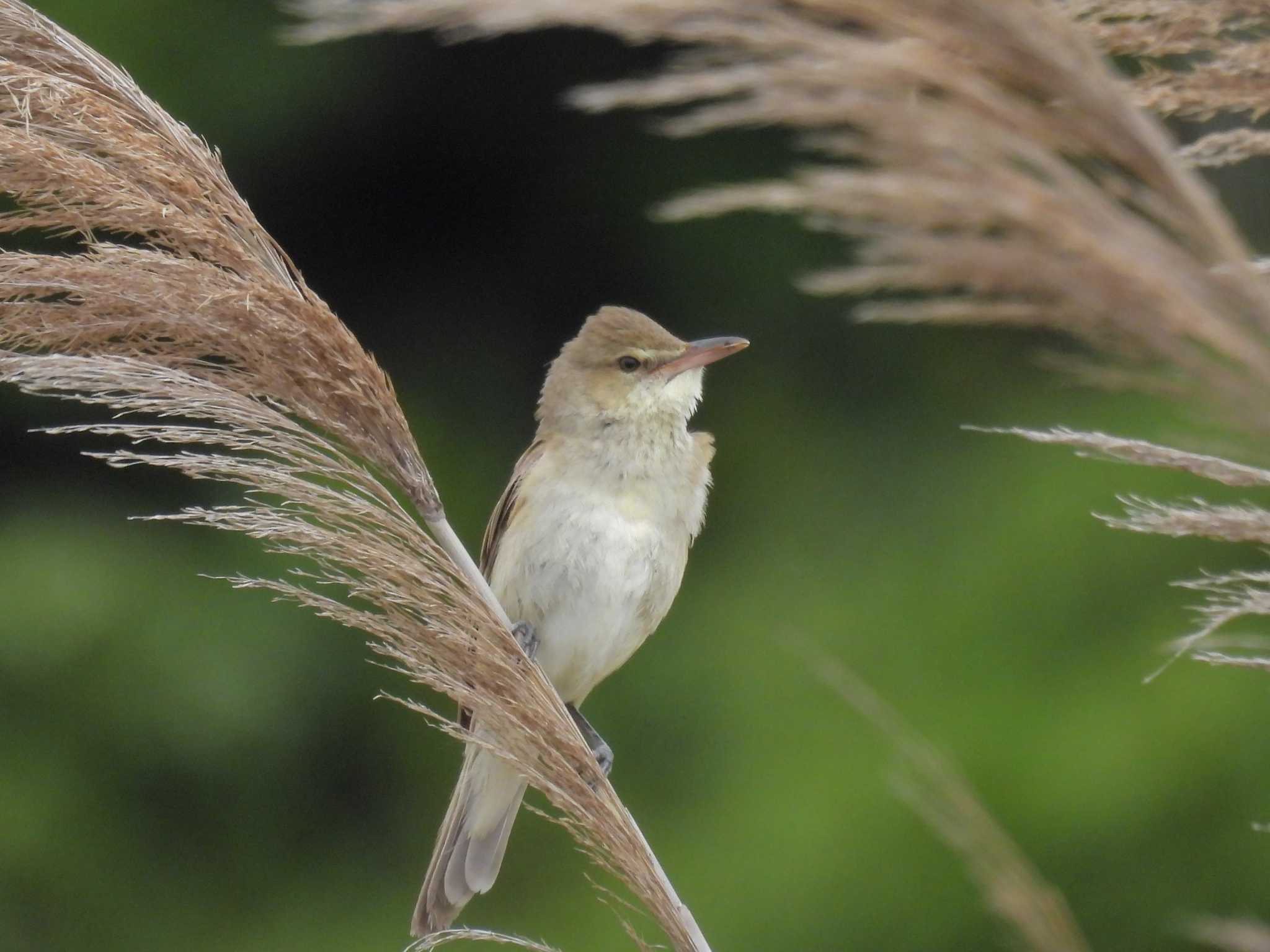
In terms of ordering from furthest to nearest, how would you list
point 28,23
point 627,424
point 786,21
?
point 627,424, point 28,23, point 786,21

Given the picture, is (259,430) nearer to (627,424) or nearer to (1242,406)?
(1242,406)

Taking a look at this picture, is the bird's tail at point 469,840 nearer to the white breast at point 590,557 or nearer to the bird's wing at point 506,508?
the white breast at point 590,557

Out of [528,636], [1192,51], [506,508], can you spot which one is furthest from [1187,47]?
[506,508]

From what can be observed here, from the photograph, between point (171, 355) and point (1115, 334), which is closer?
point (1115, 334)

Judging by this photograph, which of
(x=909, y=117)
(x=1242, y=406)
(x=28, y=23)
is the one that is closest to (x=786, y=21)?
(x=909, y=117)

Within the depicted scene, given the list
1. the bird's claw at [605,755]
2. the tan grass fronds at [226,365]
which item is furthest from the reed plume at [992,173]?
the bird's claw at [605,755]

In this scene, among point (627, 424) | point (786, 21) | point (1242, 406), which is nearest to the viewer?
point (1242, 406)

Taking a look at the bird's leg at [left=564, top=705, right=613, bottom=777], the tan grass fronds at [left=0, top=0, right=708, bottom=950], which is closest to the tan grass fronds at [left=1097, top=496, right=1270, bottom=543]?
the tan grass fronds at [left=0, top=0, right=708, bottom=950]

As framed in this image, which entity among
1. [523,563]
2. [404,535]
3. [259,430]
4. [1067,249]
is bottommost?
[523,563]
